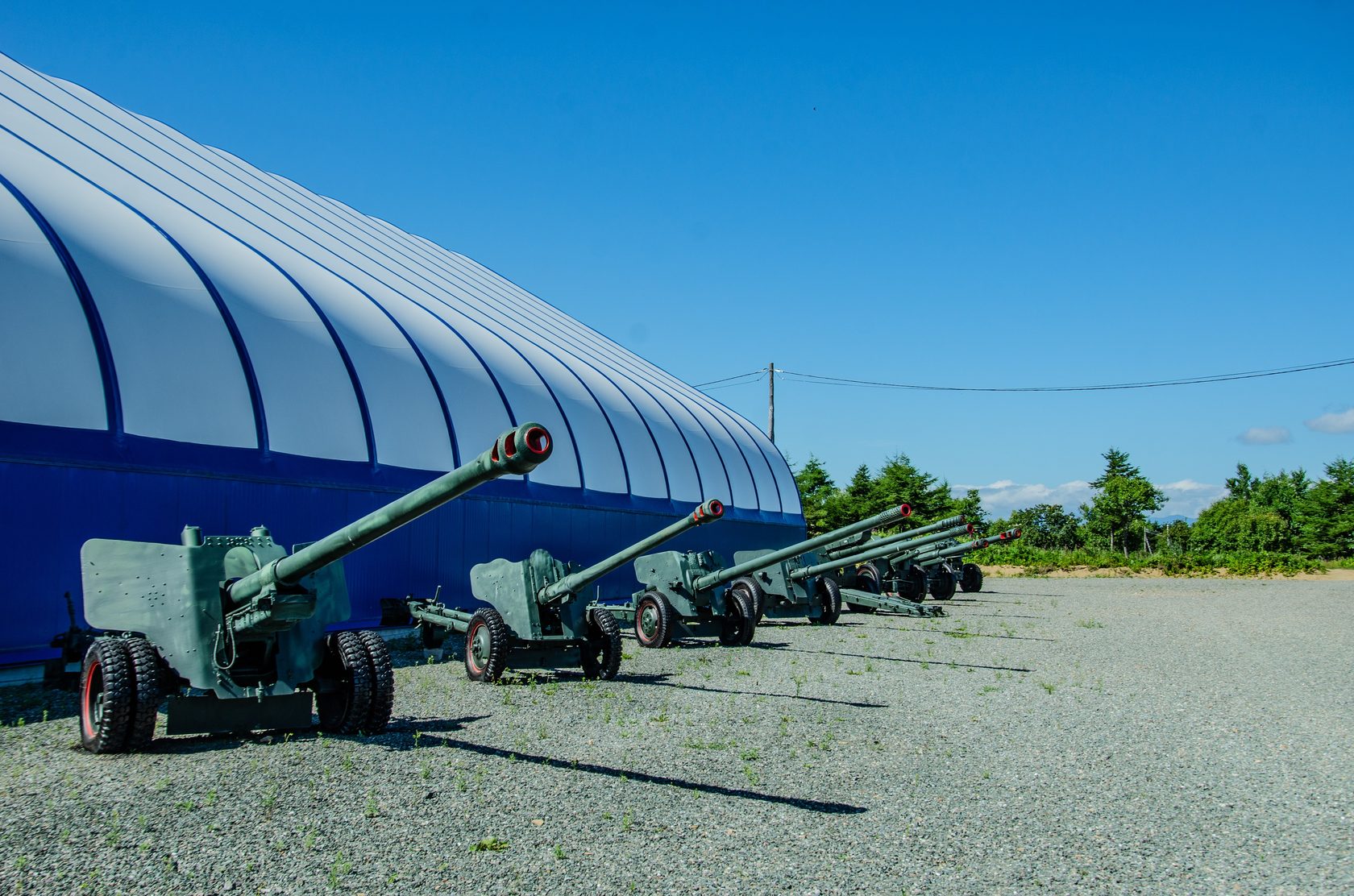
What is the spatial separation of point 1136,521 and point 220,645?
237 feet

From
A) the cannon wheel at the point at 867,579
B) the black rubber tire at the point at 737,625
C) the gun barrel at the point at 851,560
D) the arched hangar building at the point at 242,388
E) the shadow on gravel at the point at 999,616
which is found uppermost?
the arched hangar building at the point at 242,388

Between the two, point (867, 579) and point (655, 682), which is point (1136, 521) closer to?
point (867, 579)

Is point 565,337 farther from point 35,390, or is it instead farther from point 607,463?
point 35,390

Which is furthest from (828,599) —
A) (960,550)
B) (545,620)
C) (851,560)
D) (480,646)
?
(960,550)

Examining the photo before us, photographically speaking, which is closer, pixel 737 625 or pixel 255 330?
pixel 255 330

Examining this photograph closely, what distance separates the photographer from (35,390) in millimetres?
12375

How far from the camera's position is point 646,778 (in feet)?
25.1

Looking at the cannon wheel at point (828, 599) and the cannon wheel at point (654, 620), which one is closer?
the cannon wheel at point (654, 620)

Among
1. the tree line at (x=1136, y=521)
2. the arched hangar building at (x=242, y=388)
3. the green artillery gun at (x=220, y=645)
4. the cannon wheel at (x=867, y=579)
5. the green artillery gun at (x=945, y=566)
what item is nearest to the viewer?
the green artillery gun at (x=220, y=645)

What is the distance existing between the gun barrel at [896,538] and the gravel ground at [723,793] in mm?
9066

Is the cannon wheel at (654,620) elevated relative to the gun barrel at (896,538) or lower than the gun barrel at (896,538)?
lower

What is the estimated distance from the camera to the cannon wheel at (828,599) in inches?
891

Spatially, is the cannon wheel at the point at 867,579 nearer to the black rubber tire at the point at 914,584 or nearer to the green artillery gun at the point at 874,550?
the green artillery gun at the point at 874,550

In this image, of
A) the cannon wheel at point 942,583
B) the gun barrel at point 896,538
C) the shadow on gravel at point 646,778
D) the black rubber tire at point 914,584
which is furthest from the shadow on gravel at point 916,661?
the cannon wheel at point 942,583
